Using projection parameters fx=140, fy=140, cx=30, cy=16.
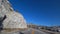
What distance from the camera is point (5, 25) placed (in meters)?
21.1

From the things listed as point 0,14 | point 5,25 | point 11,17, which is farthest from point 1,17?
point 11,17

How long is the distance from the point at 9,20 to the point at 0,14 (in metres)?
3.70

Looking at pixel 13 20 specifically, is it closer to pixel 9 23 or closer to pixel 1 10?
pixel 9 23

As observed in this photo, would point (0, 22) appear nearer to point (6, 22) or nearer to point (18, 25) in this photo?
point (6, 22)

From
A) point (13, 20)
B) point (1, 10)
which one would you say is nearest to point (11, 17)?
point (13, 20)

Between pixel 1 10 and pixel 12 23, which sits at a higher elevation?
pixel 1 10

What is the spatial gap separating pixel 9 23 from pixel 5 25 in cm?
82

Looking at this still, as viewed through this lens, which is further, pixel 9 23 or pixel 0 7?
pixel 9 23

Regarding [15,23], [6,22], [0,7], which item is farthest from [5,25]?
[0,7]

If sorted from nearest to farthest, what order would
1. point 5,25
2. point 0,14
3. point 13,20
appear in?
point 0,14
point 5,25
point 13,20

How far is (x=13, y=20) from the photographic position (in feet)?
73.8

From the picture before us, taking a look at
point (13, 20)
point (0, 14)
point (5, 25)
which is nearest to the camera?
point (0, 14)

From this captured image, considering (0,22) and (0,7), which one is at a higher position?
(0,7)

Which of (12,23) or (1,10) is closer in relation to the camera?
(1,10)
